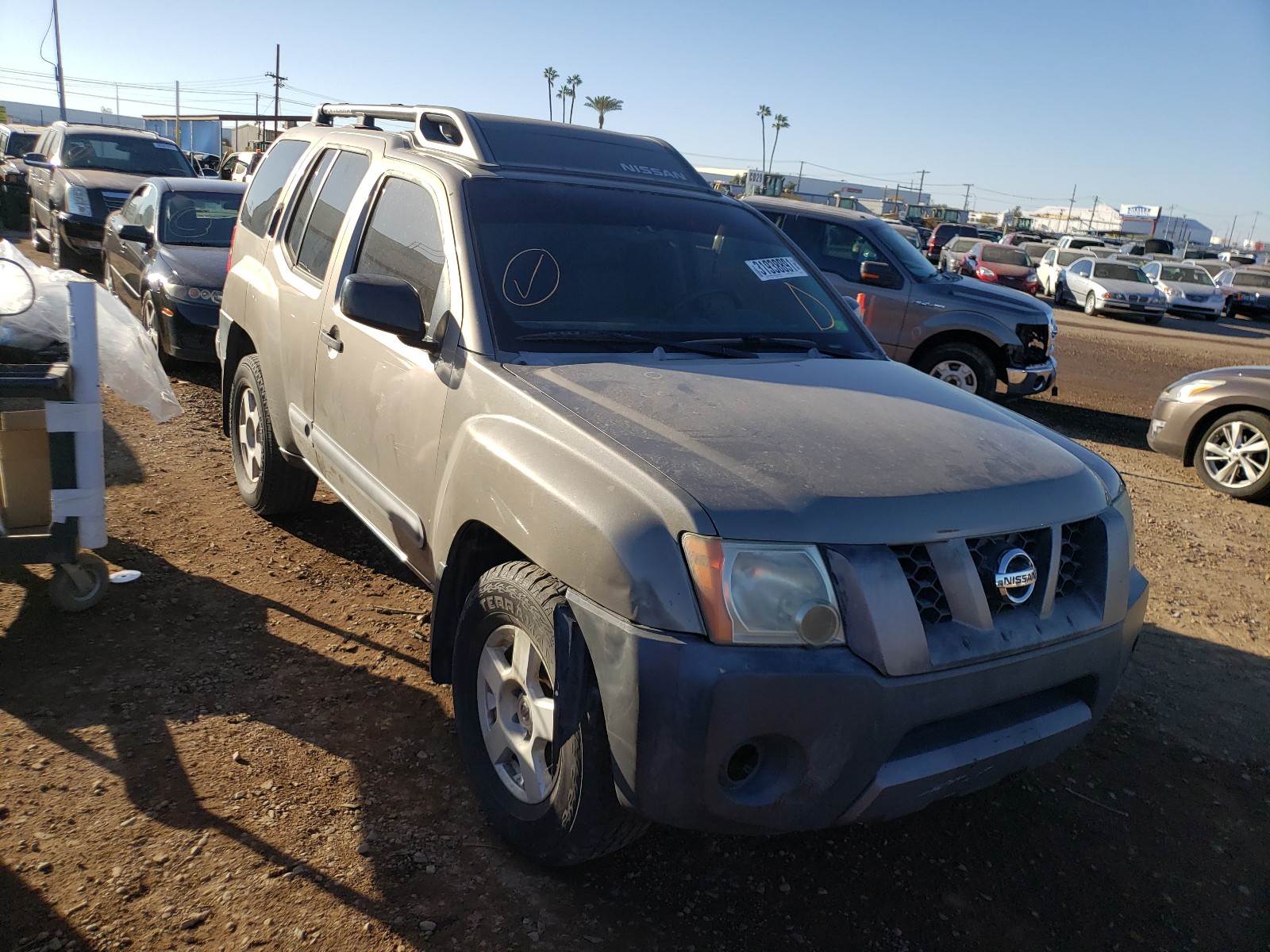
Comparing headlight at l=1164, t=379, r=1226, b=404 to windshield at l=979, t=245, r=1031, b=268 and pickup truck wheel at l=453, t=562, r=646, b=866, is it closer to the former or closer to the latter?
pickup truck wheel at l=453, t=562, r=646, b=866

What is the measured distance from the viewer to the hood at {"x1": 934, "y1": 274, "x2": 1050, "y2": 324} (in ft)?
31.6

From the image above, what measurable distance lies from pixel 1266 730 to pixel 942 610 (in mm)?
2474

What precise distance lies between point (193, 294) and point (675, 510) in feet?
23.7

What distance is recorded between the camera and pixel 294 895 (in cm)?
257

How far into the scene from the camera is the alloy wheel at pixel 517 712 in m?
2.59

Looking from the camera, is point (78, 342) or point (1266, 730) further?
point (1266, 730)

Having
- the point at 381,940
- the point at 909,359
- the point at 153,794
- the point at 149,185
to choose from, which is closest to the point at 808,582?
the point at 381,940

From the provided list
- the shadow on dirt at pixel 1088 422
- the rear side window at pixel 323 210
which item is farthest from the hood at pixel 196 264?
the shadow on dirt at pixel 1088 422

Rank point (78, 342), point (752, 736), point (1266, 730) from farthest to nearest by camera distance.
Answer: point (1266, 730) < point (78, 342) < point (752, 736)

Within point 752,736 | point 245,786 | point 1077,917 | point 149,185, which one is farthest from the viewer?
point 149,185

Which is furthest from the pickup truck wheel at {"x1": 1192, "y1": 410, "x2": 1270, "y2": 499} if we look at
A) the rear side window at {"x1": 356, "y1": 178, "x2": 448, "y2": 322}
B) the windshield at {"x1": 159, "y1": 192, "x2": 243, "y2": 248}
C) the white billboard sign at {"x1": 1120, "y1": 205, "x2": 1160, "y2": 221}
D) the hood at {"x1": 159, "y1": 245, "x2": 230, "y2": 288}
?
the white billboard sign at {"x1": 1120, "y1": 205, "x2": 1160, "y2": 221}

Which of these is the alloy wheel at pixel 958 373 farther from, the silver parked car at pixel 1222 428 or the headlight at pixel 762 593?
the headlight at pixel 762 593

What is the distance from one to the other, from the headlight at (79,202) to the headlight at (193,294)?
5.43 metres

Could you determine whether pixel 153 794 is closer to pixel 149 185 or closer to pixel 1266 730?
pixel 1266 730
